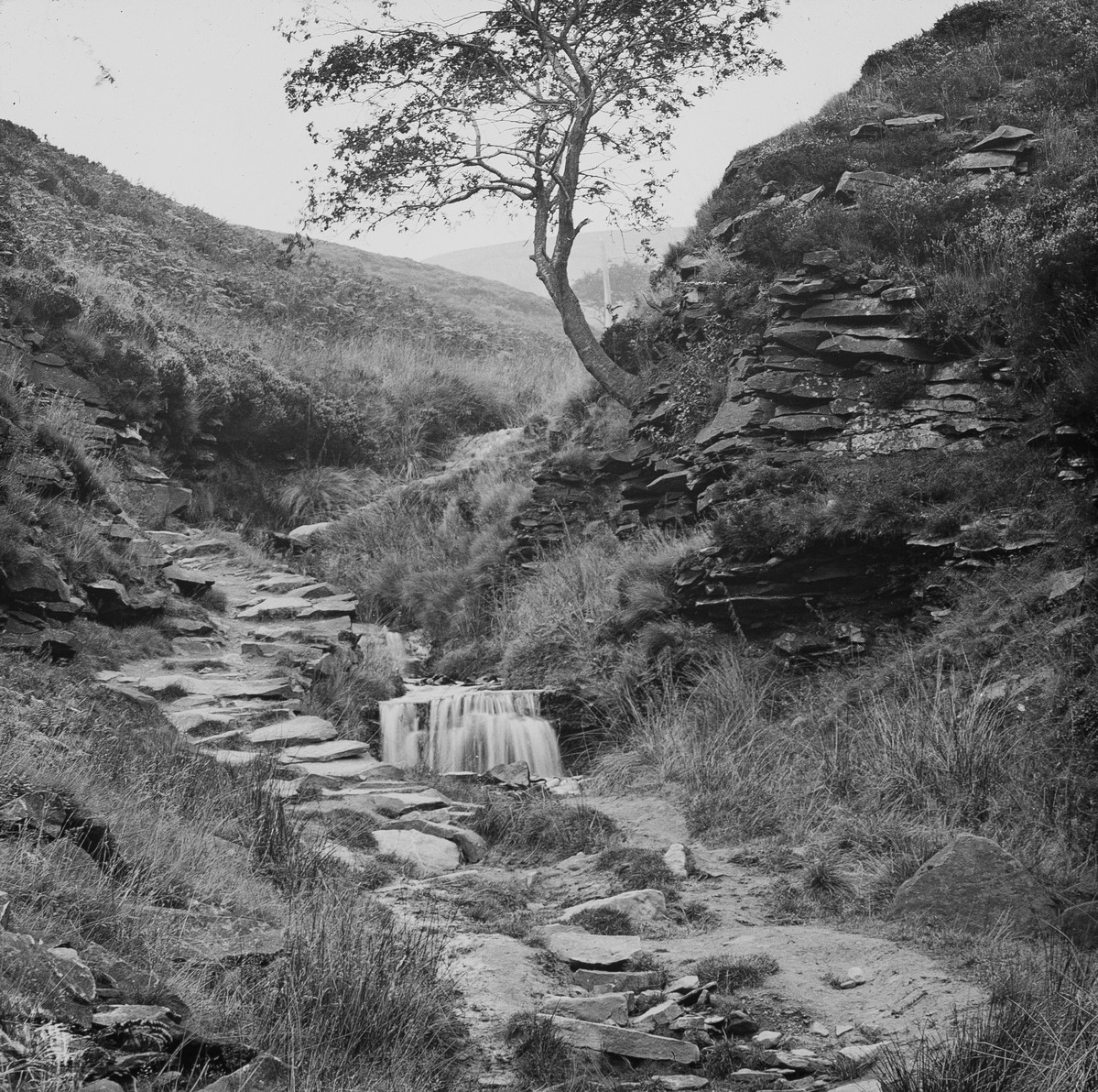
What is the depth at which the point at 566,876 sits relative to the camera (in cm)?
651

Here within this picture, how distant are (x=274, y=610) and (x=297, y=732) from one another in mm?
3593

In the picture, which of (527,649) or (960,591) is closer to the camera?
(960,591)

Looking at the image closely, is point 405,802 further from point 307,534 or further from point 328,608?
point 307,534

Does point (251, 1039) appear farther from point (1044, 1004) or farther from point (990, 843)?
point (990, 843)

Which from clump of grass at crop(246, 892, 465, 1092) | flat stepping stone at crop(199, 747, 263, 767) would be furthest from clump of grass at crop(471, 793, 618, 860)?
clump of grass at crop(246, 892, 465, 1092)

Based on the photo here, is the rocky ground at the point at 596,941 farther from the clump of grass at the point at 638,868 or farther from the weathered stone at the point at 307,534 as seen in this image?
the weathered stone at the point at 307,534

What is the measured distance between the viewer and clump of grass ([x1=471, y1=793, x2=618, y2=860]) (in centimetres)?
709

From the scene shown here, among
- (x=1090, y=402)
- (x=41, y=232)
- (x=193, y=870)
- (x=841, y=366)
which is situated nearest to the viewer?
(x=193, y=870)

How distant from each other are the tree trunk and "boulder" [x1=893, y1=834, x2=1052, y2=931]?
8.79 metres

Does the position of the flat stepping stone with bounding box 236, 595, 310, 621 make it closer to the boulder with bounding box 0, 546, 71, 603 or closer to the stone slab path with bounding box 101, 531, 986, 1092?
the stone slab path with bounding box 101, 531, 986, 1092

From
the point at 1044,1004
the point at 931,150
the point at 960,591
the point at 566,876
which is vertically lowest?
the point at 566,876

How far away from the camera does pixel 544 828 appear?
7.34 m

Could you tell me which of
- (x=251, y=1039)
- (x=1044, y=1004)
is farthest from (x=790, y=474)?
(x=251, y=1039)

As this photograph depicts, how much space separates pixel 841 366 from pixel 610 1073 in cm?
833
